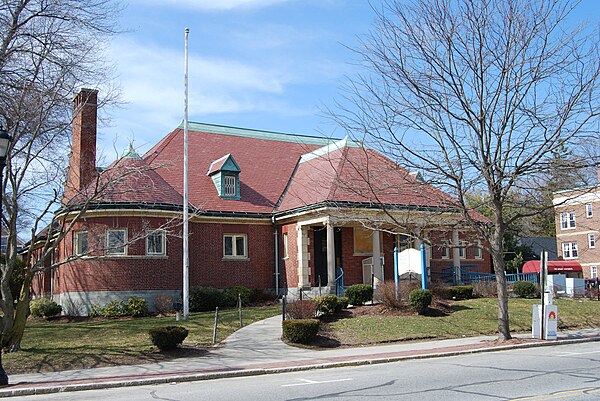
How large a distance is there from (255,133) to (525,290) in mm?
18424

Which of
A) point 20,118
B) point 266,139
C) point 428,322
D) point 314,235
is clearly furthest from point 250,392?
point 266,139

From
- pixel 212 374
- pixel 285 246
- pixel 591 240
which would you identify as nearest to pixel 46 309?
pixel 285 246

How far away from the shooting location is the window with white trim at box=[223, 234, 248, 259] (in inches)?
1248

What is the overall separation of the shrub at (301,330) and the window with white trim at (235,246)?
12.9 metres

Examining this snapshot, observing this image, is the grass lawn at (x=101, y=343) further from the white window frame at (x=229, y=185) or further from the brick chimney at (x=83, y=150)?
the white window frame at (x=229, y=185)

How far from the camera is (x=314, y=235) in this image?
3238cm

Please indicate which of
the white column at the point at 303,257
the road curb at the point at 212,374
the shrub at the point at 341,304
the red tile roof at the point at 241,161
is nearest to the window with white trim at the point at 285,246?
the white column at the point at 303,257

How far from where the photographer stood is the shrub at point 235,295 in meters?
29.4

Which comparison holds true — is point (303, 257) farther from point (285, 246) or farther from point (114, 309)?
point (114, 309)

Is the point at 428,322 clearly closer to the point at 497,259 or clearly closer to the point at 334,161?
the point at 497,259

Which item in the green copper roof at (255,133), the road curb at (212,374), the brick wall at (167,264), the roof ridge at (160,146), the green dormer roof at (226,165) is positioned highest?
the green copper roof at (255,133)

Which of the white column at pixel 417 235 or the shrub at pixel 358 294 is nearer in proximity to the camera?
the white column at pixel 417 235

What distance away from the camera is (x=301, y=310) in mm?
20766

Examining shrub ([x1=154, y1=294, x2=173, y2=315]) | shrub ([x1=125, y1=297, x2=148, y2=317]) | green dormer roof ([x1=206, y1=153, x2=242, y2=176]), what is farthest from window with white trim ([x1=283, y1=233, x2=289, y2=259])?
shrub ([x1=125, y1=297, x2=148, y2=317])
